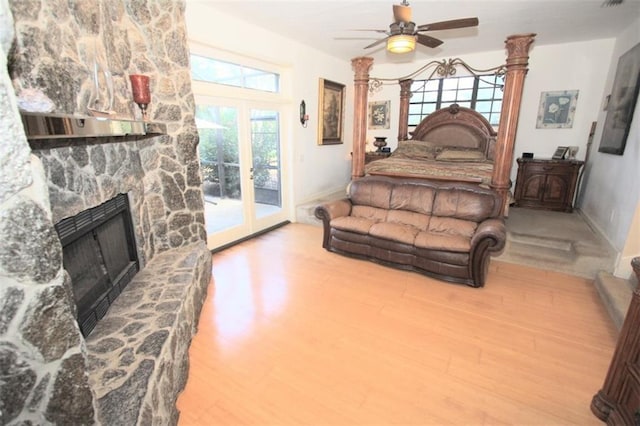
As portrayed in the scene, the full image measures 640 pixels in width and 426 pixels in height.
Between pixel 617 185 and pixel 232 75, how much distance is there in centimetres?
480

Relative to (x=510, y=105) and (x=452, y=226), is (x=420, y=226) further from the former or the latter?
(x=510, y=105)

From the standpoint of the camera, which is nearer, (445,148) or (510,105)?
(510,105)

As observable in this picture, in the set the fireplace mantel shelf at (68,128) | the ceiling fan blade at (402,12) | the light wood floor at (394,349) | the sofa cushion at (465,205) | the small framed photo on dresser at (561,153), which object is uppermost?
the ceiling fan blade at (402,12)

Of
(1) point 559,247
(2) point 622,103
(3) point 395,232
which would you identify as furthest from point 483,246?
(2) point 622,103

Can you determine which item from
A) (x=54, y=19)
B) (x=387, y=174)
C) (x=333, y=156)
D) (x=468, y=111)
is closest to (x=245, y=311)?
(x=54, y=19)

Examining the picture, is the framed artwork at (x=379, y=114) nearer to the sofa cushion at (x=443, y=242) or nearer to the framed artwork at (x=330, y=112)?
the framed artwork at (x=330, y=112)

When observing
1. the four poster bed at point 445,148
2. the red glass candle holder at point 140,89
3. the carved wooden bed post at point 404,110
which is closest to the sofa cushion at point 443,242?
the four poster bed at point 445,148

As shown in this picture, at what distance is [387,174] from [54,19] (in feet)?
12.8

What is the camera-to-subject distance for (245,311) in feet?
8.97

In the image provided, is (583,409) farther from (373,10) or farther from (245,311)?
(373,10)

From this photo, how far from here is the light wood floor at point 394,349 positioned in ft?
5.92

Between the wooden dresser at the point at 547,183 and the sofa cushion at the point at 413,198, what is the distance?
2.39 metres

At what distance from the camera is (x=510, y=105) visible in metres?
3.53

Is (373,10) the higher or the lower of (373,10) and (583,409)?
the higher
